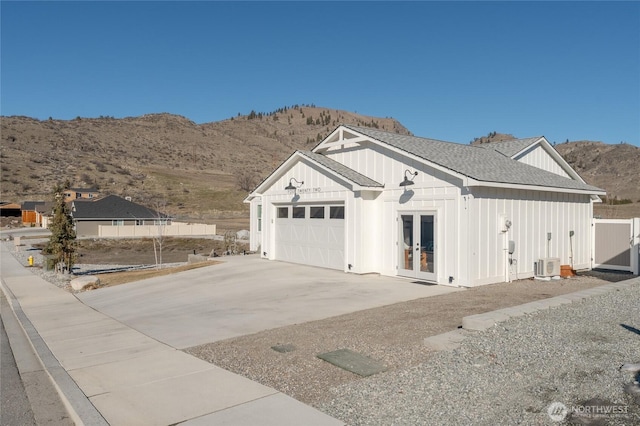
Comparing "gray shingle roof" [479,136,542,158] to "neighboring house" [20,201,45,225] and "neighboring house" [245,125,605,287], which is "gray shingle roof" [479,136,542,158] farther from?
"neighboring house" [20,201,45,225]

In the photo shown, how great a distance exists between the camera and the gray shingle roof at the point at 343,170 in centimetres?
1588

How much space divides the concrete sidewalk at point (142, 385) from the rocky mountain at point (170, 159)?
5447 centimetres

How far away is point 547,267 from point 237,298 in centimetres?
919

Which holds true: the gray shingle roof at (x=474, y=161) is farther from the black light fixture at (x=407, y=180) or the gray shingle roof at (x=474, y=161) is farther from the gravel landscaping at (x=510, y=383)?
the gravel landscaping at (x=510, y=383)

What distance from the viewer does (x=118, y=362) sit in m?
7.48

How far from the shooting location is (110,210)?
184 ft

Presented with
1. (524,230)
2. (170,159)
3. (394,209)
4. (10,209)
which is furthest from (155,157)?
(524,230)

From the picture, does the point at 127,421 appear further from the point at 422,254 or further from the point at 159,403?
the point at 422,254

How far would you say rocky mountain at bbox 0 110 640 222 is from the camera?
7194cm

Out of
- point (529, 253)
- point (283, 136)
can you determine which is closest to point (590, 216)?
point (529, 253)

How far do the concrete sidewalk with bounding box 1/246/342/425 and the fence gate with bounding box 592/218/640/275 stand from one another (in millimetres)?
15272

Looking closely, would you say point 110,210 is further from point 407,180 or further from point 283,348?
point 283,348

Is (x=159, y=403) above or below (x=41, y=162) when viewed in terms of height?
below

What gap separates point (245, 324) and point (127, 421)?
463 centimetres
